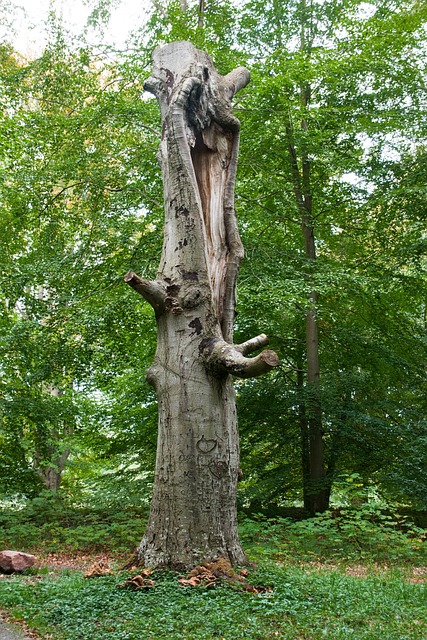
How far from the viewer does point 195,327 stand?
227 inches

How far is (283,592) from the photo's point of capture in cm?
461

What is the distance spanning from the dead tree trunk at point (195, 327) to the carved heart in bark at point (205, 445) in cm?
1

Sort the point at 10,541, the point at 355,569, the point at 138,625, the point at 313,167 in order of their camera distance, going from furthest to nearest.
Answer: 1. the point at 313,167
2. the point at 10,541
3. the point at 355,569
4. the point at 138,625

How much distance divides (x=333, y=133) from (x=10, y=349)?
8.45 m

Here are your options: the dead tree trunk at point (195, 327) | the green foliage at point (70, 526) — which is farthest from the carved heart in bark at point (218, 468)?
the green foliage at point (70, 526)

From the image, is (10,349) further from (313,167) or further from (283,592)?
(283,592)

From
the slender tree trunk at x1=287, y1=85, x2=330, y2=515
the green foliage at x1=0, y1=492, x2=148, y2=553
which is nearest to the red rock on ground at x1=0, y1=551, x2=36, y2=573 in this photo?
the green foliage at x1=0, y1=492, x2=148, y2=553

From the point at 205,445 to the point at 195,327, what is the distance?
1174 millimetres

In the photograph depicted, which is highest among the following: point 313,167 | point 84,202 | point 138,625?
point 313,167

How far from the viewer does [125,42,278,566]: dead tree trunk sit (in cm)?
521

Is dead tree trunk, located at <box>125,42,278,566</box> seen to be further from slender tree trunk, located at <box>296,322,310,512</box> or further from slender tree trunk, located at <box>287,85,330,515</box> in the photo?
slender tree trunk, located at <box>296,322,310,512</box>

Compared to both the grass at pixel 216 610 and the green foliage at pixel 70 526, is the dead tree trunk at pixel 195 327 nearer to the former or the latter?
the grass at pixel 216 610

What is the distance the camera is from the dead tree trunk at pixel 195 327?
205 inches

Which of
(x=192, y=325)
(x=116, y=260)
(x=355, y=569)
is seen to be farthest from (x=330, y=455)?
(x=192, y=325)
